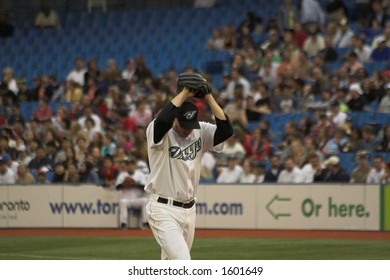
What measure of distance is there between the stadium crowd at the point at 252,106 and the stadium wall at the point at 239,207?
0.30 metres

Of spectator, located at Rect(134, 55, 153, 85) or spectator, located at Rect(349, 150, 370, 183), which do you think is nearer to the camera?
spectator, located at Rect(349, 150, 370, 183)

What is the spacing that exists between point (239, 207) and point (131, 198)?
2.11 m

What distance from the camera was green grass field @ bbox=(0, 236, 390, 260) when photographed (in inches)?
568

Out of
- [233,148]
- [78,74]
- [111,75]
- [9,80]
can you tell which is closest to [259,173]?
[233,148]

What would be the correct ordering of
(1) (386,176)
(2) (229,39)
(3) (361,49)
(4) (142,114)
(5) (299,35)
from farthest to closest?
1. (2) (229,39)
2. (5) (299,35)
3. (4) (142,114)
4. (3) (361,49)
5. (1) (386,176)

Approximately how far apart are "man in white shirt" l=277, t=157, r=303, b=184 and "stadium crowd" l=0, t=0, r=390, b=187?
24 mm

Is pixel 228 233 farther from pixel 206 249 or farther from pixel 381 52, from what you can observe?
pixel 381 52

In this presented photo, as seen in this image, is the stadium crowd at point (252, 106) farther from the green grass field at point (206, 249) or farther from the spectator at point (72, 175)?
the green grass field at point (206, 249)

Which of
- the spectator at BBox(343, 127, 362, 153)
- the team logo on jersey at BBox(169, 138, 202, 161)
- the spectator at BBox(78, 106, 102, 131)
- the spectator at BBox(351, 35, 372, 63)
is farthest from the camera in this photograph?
the spectator at BBox(78, 106, 102, 131)

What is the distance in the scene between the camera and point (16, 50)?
2606 centimetres

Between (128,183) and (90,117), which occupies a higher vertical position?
(90,117)

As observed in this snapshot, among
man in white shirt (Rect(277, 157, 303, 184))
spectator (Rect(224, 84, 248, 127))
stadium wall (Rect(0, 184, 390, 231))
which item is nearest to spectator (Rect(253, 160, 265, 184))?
stadium wall (Rect(0, 184, 390, 231))

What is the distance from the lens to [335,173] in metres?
19.0

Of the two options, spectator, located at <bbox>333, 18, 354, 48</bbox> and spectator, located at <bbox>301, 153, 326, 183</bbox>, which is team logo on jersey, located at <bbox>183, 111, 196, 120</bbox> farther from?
spectator, located at <bbox>333, 18, 354, 48</bbox>
